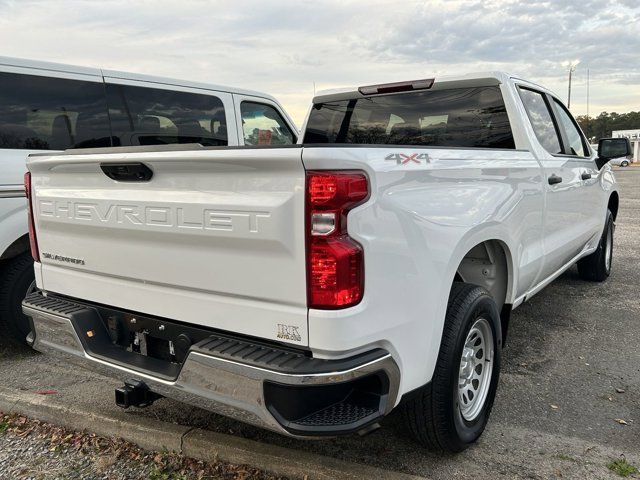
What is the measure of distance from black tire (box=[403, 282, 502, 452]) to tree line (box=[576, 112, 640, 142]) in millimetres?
98937

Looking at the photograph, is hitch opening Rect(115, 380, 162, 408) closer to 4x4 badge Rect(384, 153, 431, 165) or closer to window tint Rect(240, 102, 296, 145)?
4x4 badge Rect(384, 153, 431, 165)

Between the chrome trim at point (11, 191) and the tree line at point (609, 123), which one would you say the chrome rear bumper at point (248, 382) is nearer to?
the chrome trim at point (11, 191)

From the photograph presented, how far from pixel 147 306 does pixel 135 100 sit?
313 cm

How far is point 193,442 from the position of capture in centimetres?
291

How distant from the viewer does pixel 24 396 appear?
3.59 meters

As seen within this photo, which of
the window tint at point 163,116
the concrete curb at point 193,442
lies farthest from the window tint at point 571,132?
the concrete curb at point 193,442

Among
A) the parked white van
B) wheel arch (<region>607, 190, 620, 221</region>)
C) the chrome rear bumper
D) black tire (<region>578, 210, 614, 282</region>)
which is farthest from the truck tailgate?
wheel arch (<region>607, 190, 620, 221</region>)

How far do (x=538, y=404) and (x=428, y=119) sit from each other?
205 cm

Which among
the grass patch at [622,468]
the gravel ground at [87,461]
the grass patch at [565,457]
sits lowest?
the gravel ground at [87,461]

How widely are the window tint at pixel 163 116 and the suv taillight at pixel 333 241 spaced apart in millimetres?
3564

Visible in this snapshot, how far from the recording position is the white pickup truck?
206 cm

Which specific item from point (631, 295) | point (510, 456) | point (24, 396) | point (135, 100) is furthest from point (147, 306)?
point (631, 295)

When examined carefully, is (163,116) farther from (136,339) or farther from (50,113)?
(136,339)

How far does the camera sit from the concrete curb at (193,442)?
8.68 feet
